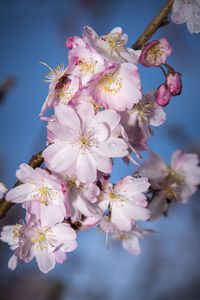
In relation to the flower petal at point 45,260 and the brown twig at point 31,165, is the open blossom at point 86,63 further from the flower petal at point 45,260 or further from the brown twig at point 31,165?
the flower petal at point 45,260

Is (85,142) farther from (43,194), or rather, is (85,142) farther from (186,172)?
(186,172)

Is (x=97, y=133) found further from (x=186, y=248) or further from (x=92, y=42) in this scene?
(x=186, y=248)

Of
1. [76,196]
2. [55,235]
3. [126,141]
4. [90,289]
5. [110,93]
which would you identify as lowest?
[90,289]

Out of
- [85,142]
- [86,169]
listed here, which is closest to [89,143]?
[85,142]

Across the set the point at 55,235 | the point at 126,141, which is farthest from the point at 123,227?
the point at 126,141

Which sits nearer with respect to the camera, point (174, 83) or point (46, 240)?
point (174, 83)

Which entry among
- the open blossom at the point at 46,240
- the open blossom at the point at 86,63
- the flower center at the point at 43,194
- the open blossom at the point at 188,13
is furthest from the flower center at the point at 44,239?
the open blossom at the point at 188,13

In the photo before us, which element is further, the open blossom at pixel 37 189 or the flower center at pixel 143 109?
the flower center at pixel 143 109
